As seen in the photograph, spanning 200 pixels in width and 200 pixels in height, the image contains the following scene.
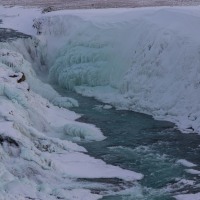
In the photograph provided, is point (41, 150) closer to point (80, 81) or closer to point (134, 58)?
point (134, 58)

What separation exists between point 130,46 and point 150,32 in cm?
140

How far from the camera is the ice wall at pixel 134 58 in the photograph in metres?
21.7

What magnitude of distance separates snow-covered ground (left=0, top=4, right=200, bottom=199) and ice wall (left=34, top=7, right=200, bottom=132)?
0.05m

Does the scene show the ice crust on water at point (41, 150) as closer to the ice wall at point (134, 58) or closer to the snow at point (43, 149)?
the snow at point (43, 149)

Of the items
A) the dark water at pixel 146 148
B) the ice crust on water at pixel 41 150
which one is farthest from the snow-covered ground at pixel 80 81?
the dark water at pixel 146 148

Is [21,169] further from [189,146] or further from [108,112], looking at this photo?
[108,112]

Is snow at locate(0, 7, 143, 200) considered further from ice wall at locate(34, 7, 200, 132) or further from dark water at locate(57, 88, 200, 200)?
ice wall at locate(34, 7, 200, 132)

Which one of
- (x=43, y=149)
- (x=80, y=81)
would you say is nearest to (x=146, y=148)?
(x=43, y=149)

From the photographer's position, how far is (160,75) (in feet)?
75.8

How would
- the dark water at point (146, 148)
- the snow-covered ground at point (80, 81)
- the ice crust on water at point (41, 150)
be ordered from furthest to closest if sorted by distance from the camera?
the snow-covered ground at point (80, 81)
the dark water at point (146, 148)
the ice crust on water at point (41, 150)

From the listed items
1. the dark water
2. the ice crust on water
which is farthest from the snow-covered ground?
the dark water

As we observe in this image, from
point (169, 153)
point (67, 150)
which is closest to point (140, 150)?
point (169, 153)

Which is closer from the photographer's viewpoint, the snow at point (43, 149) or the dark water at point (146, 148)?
the snow at point (43, 149)

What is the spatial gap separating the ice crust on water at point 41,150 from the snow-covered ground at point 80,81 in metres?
0.03
